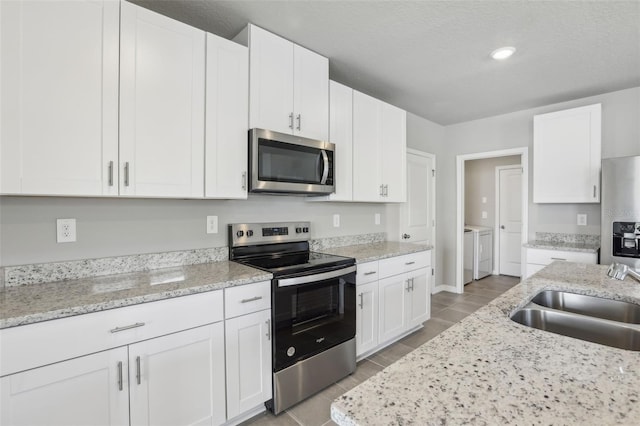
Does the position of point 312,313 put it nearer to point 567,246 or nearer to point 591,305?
point 591,305

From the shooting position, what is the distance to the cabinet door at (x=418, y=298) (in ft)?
9.93

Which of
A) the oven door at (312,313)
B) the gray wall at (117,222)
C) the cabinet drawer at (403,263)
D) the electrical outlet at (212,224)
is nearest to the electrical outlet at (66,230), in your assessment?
the gray wall at (117,222)

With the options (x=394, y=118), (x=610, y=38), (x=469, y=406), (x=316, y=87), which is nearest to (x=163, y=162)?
(x=316, y=87)

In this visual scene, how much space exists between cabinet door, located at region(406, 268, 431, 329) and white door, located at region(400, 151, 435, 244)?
841 millimetres

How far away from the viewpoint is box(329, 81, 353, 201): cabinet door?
2.61 metres

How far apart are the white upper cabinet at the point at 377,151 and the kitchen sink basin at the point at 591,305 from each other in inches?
64.1

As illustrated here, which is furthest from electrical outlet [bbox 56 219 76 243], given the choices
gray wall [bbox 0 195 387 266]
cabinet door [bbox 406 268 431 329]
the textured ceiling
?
cabinet door [bbox 406 268 431 329]

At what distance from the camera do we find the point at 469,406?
632mm

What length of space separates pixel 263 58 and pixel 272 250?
142cm

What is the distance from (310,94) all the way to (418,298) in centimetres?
223

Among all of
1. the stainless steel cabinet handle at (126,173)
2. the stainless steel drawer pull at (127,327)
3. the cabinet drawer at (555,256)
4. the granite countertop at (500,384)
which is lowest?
the stainless steel drawer pull at (127,327)

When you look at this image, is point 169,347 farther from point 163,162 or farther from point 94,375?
point 163,162

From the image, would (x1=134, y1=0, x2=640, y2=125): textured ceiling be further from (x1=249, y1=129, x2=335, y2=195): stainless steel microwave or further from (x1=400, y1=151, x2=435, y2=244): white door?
(x1=400, y1=151, x2=435, y2=244): white door

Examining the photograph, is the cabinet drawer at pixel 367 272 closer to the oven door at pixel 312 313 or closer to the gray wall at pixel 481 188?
the oven door at pixel 312 313
